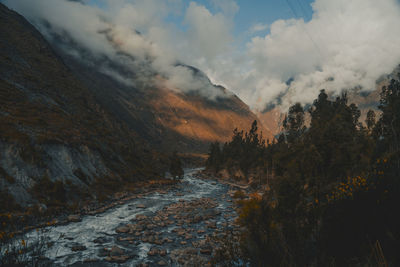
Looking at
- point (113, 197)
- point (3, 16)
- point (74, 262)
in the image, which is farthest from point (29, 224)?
point (3, 16)

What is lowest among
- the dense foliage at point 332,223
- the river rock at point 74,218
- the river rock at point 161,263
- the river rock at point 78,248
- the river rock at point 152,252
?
the river rock at point 74,218

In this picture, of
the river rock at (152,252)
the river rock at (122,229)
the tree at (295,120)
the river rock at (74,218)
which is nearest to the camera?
the river rock at (152,252)

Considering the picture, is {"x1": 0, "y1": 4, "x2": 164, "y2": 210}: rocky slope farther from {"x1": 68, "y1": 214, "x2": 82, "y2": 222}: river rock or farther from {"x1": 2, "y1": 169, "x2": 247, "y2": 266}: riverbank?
{"x1": 2, "y1": 169, "x2": 247, "y2": 266}: riverbank

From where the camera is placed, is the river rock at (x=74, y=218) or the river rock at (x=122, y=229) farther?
the river rock at (x=74, y=218)

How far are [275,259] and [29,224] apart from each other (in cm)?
2402

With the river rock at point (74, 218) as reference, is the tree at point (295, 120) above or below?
above

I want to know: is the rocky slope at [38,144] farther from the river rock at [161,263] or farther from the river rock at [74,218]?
the river rock at [161,263]

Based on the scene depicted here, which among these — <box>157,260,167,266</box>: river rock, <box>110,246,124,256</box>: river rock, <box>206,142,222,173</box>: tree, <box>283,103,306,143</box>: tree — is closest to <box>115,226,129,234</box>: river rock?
<box>110,246,124,256</box>: river rock

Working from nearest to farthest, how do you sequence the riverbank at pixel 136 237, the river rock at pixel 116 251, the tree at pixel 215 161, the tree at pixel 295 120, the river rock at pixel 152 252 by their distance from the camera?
1. the riverbank at pixel 136 237
2. the river rock at pixel 116 251
3. the river rock at pixel 152 252
4. the tree at pixel 295 120
5. the tree at pixel 215 161

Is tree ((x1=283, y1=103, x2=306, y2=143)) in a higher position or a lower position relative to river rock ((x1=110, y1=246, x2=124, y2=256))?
higher

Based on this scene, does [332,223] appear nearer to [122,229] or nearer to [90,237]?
[90,237]

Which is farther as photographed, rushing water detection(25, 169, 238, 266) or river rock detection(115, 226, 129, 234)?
river rock detection(115, 226, 129, 234)

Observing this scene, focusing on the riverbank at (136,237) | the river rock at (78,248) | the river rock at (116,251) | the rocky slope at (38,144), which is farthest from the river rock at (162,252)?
the rocky slope at (38,144)

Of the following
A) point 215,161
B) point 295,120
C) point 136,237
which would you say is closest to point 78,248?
point 136,237
